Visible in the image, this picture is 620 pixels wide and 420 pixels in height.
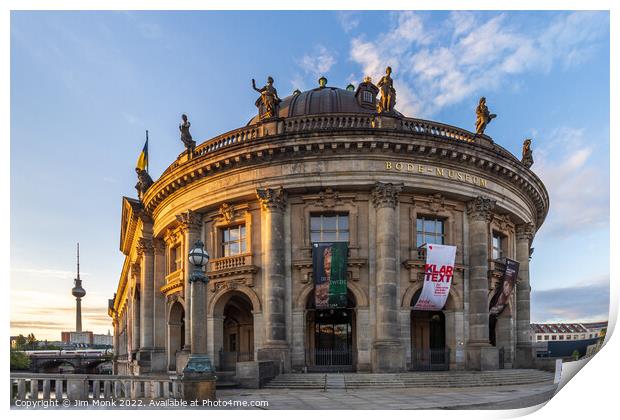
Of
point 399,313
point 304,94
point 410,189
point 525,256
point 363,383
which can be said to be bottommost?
point 363,383

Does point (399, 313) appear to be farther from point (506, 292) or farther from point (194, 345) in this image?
point (194, 345)

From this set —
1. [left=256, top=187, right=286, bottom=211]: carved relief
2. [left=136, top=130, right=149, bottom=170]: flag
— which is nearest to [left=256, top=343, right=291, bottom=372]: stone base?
[left=256, top=187, right=286, bottom=211]: carved relief

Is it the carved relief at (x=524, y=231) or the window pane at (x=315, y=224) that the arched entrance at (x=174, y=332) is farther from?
the carved relief at (x=524, y=231)

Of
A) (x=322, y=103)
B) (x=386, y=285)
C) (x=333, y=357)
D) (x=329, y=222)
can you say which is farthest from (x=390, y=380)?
(x=322, y=103)

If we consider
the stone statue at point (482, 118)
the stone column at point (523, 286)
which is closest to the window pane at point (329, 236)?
the stone statue at point (482, 118)

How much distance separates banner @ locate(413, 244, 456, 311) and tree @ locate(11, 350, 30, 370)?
14736mm

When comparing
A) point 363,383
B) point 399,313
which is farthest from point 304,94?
point 363,383

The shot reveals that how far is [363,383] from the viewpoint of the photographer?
19.8m

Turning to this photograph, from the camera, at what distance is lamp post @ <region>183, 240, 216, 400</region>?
44.8ft

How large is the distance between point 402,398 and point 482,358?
28.4 ft

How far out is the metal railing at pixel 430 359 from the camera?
23891 mm

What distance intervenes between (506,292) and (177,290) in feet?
54.0

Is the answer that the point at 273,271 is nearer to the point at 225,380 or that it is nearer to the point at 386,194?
the point at 225,380

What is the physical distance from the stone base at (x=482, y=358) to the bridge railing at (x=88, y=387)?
14066 millimetres
